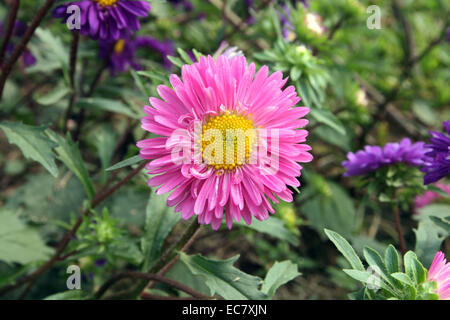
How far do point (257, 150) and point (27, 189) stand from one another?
1332 mm

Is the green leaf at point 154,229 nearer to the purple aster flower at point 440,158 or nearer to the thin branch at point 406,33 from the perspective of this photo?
the purple aster flower at point 440,158

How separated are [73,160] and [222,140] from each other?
64 cm

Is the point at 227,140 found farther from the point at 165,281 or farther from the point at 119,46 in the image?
the point at 119,46

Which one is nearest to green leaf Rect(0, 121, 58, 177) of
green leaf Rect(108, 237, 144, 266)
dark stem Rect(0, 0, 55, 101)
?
dark stem Rect(0, 0, 55, 101)

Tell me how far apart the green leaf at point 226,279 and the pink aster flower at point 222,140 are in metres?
0.21

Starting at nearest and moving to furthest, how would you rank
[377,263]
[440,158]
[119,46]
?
[377,263] < [440,158] < [119,46]

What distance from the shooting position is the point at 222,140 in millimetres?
1105

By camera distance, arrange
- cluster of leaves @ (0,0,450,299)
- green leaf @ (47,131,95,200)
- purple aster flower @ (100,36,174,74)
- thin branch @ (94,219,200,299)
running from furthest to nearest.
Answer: purple aster flower @ (100,36,174,74) < green leaf @ (47,131,95,200) < cluster of leaves @ (0,0,450,299) < thin branch @ (94,219,200,299)

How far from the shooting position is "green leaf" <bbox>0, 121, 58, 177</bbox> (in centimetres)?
127

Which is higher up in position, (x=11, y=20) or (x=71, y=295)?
(x=11, y=20)

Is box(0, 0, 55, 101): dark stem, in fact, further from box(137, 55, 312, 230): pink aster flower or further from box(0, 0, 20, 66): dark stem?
box(137, 55, 312, 230): pink aster flower

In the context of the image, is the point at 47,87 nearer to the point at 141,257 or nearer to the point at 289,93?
the point at 141,257

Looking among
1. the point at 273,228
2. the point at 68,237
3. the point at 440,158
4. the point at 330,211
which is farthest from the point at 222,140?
the point at 330,211

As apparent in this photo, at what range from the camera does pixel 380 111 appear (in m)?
2.57
